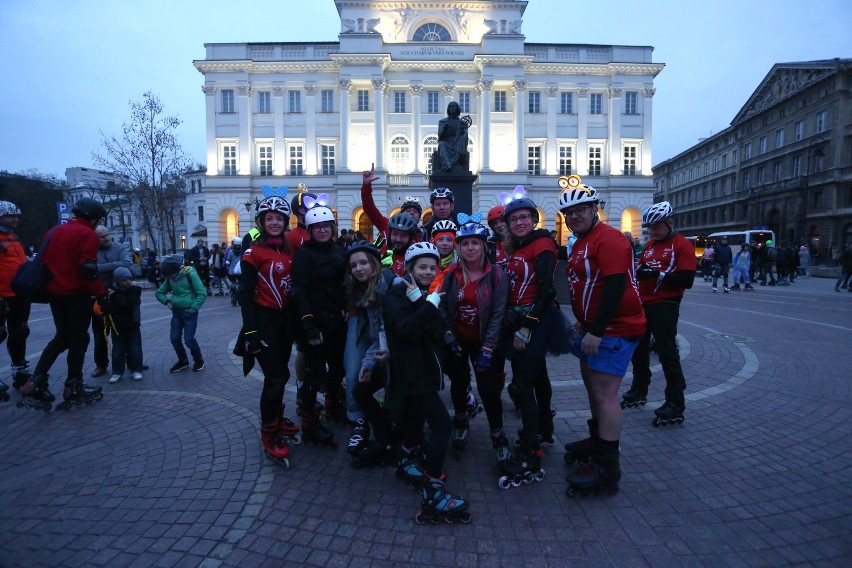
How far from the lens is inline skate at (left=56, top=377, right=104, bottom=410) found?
5.16m

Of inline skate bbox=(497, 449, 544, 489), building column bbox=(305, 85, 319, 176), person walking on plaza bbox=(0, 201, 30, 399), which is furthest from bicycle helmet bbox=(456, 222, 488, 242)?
building column bbox=(305, 85, 319, 176)

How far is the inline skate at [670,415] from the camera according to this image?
4508 millimetres

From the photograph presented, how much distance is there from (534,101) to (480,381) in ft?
135

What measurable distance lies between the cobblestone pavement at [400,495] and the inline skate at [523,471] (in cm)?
8

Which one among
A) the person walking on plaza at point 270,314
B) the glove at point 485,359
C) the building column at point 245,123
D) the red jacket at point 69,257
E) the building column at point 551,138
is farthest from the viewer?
the building column at point 551,138

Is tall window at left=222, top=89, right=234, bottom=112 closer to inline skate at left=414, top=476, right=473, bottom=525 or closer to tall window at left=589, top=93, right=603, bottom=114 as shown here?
tall window at left=589, top=93, right=603, bottom=114

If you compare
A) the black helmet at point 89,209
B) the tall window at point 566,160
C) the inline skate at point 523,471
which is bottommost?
the inline skate at point 523,471

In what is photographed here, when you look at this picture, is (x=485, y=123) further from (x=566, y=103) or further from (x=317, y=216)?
(x=317, y=216)

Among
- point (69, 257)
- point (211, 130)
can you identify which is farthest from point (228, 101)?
point (69, 257)

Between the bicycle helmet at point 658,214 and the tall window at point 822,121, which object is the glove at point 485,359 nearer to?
the bicycle helmet at point 658,214

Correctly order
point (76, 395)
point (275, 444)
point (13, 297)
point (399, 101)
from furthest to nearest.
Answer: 1. point (399, 101)
2. point (13, 297)
3. point (76, 395)
4. point (275, 444)

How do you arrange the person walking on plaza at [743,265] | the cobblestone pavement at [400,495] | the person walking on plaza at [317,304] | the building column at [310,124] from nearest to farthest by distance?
the cobblestone pavement at [400,495] → the person walking on plaza at [317,304] → the person walking on plaza at [743,265] → the building column at [310,124]

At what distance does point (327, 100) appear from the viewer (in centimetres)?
3947

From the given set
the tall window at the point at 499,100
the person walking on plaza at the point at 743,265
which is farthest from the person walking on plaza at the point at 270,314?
the tall window at the point at 499,100
